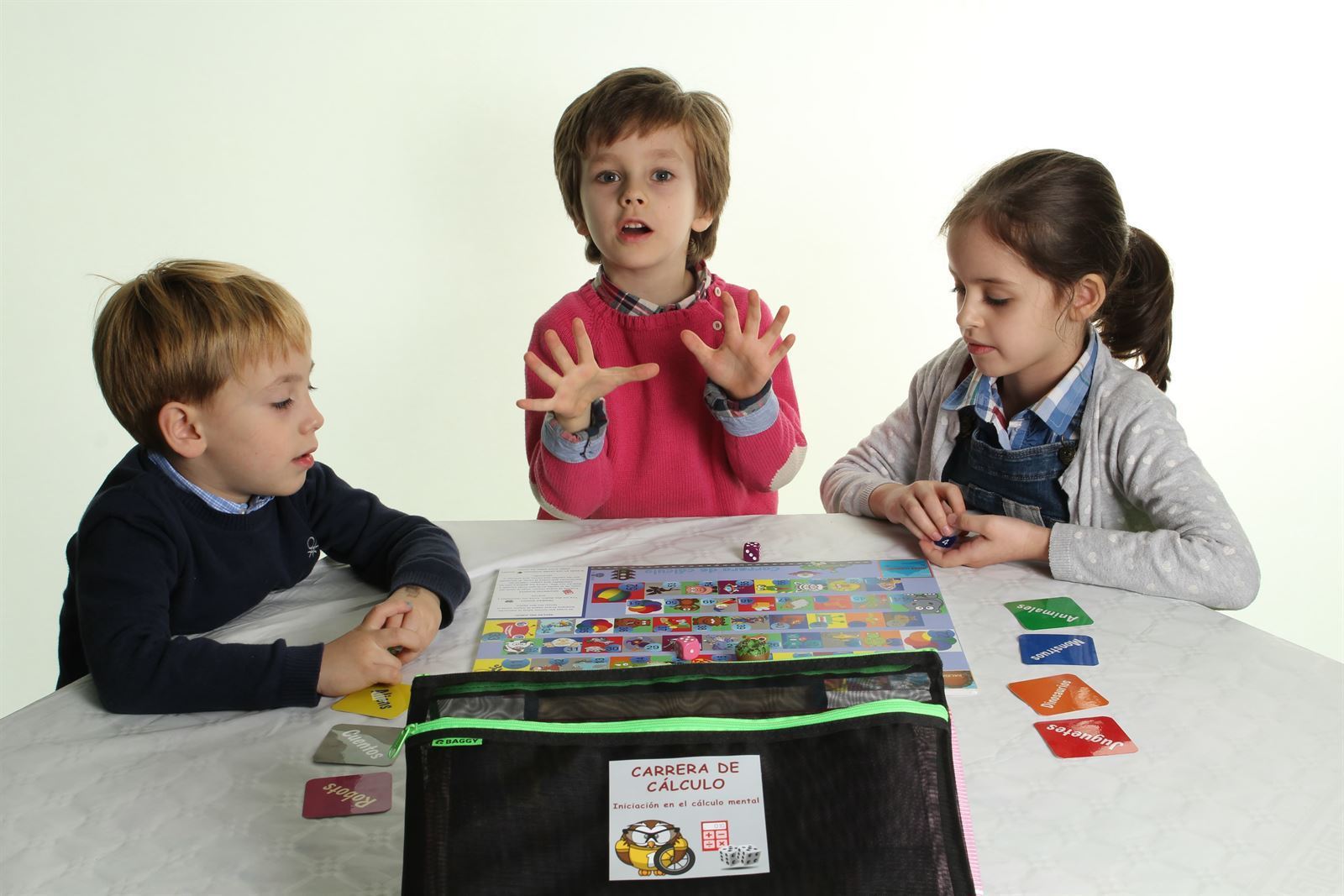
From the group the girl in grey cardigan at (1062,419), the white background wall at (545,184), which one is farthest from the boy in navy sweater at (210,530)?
the white background wall at (545,184)

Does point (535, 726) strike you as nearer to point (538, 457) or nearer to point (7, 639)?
point (538, 457)

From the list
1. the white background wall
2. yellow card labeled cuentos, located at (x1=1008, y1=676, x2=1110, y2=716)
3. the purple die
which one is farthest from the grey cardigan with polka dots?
the white background wall

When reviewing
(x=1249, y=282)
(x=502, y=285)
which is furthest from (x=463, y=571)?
(x=1249, y=282)

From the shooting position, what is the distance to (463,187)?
2939 mm

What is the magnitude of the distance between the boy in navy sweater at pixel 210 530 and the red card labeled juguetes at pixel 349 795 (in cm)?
16

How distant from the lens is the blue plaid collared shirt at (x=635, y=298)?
73.8 inches

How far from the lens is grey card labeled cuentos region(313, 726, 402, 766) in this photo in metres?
1.10

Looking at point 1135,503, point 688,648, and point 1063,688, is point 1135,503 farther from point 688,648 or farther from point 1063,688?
point 688,648

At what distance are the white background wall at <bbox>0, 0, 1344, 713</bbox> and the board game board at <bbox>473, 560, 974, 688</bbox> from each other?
65.3 inches

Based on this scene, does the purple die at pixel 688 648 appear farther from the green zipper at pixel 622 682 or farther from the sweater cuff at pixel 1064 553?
the sweater cuff at pixel 1064 553

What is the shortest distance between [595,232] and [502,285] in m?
1.24

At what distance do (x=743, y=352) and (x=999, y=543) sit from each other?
1.52ft

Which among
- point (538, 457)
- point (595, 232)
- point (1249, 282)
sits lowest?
point (538, 457)

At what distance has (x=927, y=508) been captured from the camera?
153 centimetres
